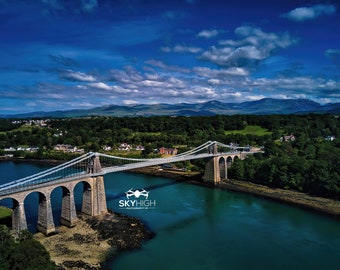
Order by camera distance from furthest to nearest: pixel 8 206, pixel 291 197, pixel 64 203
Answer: pixel 291 197
pixel 8 206
pixel 64 203

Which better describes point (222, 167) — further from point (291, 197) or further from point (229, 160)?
point (291, 197)

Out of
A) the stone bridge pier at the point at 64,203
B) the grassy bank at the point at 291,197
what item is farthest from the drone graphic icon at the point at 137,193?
the grassy bank at the point at 291,197

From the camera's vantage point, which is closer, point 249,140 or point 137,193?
point 137,193

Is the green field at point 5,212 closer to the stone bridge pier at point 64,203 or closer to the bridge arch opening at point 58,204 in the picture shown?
the bridge arch opening at point 58,204

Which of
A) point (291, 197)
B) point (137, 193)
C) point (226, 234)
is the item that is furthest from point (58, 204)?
point (291, 197)

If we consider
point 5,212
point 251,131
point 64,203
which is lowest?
point 5,212

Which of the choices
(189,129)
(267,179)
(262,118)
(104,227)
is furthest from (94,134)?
(104,227)

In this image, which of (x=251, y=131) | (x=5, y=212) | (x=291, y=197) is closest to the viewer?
(x=5, y=212)
